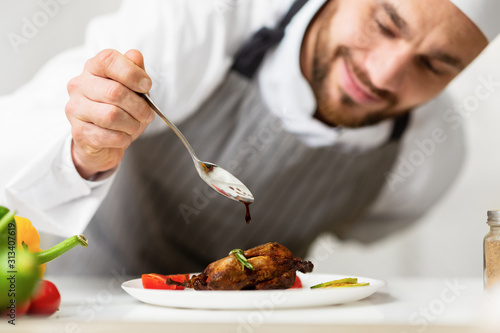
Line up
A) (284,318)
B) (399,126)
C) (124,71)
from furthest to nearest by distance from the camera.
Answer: (399,126)
(124,71)
(284,318)

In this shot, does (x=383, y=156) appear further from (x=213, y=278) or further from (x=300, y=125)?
(x=213, y=278)

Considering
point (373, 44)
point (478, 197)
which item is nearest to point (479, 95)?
point (478, 197)

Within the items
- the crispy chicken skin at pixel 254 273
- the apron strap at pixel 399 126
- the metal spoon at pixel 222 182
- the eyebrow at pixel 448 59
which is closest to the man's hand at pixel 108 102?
the metal spoon at pixel 222 182

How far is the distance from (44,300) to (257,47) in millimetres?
857

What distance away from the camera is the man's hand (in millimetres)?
595

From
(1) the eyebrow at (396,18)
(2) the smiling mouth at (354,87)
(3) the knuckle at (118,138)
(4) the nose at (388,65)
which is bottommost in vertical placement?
(3) the knuckle at (118,138)

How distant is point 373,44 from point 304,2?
0.69 feet

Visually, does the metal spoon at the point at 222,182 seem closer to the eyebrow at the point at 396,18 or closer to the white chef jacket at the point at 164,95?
the white chef jacket at the point at 164,95

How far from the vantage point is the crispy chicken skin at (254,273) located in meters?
0.53

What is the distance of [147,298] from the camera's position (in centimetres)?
51

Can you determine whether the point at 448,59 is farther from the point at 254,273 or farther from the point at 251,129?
the point at 254,273

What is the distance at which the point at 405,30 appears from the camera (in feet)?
3.22

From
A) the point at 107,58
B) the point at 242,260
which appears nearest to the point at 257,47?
the point at 107,58

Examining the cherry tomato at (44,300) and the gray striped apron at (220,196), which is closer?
the cherry tomato at (44,300)
